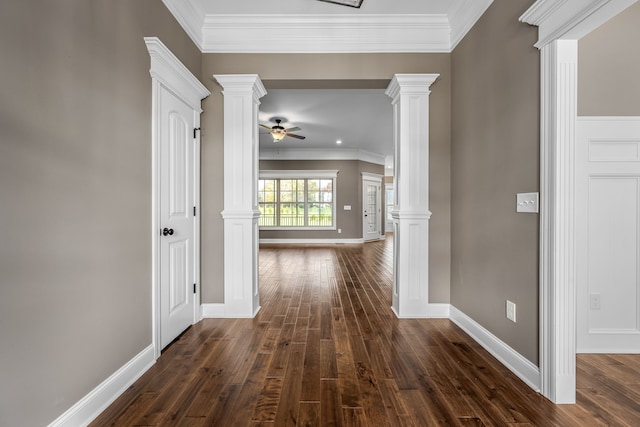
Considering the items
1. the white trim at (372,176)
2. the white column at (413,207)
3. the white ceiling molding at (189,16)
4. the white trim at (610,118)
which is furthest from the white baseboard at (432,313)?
the white trim at (372,176)

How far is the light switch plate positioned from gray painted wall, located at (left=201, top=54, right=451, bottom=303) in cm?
104

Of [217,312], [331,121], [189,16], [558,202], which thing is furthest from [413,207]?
[331,121]

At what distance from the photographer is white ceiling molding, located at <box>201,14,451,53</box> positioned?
280 centimetres

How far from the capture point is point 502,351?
2.02 metres

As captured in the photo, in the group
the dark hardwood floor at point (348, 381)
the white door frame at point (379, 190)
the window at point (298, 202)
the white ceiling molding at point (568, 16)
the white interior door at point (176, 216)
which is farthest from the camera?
the white door frame at point (379, 190)

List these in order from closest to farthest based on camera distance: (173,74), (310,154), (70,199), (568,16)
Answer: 1. (70,199)
2. (568,16)
3. (173,74)
4. (310,154)

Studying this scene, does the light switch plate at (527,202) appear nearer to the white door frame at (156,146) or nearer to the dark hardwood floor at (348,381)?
the dark hardwood floor at (348,381)

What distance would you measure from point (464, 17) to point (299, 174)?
6.70 meters

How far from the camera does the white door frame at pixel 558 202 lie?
5.13ft

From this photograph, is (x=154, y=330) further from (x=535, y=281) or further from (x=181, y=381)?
(x=535, y=281)

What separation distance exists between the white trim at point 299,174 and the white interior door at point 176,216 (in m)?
6.21

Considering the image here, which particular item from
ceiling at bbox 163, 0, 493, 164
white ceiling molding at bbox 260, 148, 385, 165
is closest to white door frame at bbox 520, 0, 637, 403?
ceiling at bbox 163, 0, 493, 164

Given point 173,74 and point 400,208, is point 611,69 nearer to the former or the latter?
point 400,208

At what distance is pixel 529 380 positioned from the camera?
1753 millimetres
